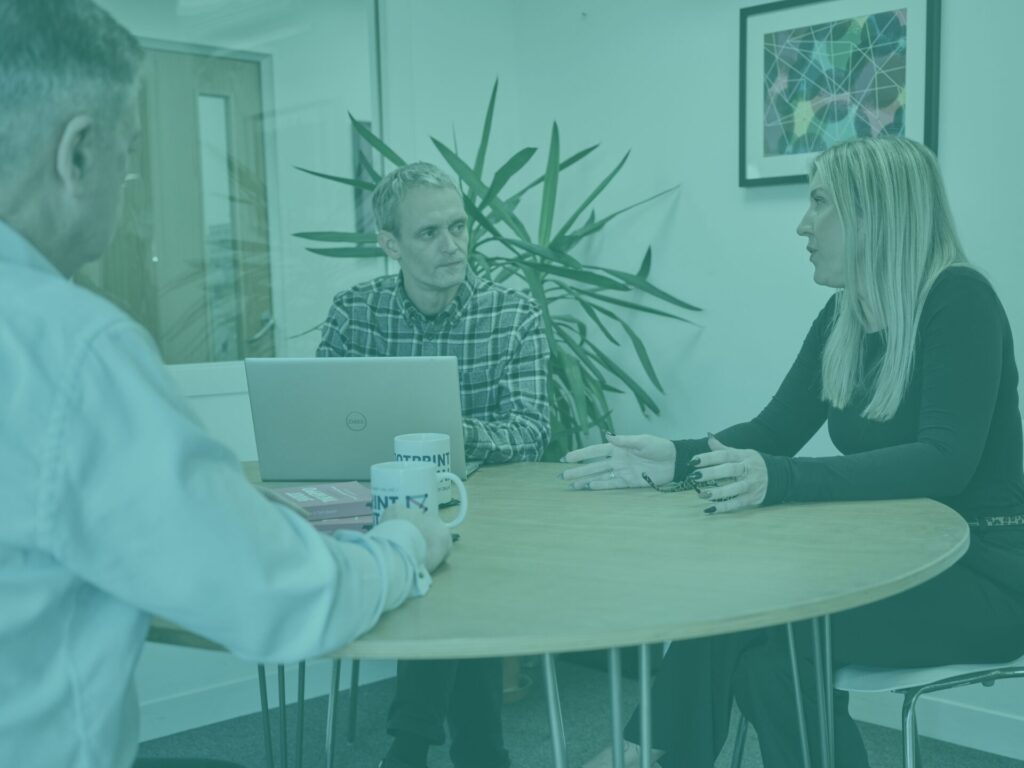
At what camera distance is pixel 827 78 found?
2932mm

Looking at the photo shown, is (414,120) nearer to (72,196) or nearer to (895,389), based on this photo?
(895,389)

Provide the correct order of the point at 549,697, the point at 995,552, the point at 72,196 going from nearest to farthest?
1. the point at 72,196
2. the point at 549,697
3. the point at 995,552

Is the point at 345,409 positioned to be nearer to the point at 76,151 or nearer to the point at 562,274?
the point at 76,151

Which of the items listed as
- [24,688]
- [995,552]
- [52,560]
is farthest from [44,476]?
[995,552]

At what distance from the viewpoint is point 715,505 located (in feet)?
5.47

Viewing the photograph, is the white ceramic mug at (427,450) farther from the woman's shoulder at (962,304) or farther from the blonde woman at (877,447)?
the woman's shoulder at (962,304)

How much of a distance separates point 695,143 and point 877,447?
154 cm

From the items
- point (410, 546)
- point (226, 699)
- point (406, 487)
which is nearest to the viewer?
point (410, 546)

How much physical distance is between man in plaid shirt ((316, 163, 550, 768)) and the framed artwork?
959 millimetres

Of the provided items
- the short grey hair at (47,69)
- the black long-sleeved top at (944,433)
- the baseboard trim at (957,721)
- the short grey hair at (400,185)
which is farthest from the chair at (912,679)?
the short grey hair at (400,185)

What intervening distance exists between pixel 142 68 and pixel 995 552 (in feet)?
4.87

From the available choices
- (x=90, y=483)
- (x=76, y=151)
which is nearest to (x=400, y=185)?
(x=76, y=151)

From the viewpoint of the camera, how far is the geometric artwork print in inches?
110

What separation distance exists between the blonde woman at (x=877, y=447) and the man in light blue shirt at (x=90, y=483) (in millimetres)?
929
